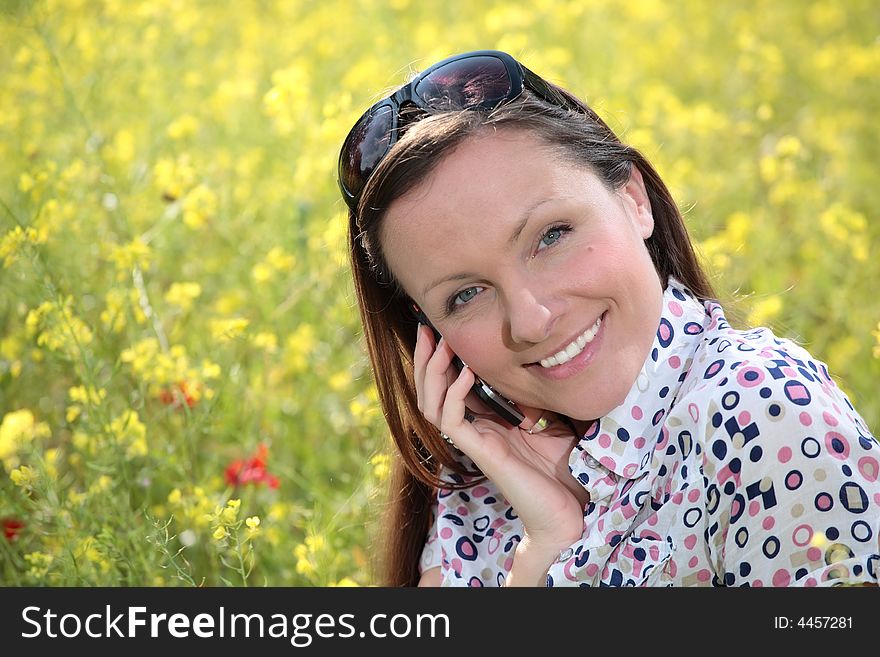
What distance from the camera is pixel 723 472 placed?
4.34 ft

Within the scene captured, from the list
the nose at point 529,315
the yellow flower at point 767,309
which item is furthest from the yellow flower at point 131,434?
the yellow flower at point 767,309

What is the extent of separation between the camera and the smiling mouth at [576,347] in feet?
4.82

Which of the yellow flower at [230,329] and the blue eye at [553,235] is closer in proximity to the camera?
the blue eye at [553,235]

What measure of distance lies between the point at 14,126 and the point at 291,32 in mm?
1559

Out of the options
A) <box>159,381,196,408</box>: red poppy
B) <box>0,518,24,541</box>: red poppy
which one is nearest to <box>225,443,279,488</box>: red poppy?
<box>159,381,196,408</box>: red poppy

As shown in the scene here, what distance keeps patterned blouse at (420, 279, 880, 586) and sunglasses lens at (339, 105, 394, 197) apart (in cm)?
50

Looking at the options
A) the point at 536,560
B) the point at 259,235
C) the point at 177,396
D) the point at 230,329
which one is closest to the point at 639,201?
the point at 536,560

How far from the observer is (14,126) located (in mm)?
3416

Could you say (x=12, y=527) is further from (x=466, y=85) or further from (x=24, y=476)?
(x=466, y=85)

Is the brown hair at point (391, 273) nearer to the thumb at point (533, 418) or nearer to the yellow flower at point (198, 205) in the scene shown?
the thumb at point (533, 418)

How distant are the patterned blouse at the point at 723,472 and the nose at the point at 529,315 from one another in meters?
0.18

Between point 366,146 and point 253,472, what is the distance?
3.31ft

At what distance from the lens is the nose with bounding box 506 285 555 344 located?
4.66ft

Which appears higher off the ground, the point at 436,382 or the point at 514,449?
the point at 436,382
